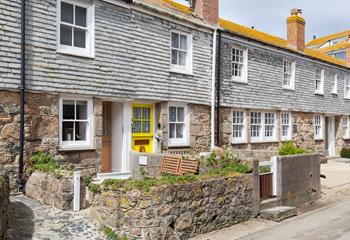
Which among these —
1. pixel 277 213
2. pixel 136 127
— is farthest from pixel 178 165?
pixel 136 127

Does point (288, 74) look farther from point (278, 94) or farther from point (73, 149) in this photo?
point (73, 149)

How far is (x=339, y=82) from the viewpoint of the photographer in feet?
80.4

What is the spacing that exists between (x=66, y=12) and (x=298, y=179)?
8155mm

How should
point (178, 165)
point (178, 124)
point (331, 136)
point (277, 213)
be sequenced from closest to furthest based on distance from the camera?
point (277, 213), point (178, 165), point (178, 124), point (331, 136)

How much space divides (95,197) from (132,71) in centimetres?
561

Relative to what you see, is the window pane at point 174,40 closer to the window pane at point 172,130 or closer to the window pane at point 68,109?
the window pane at point 172,130

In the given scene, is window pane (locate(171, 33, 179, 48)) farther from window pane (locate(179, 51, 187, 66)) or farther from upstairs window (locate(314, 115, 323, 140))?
upstairs window (locate(314, 115, 323, 140))

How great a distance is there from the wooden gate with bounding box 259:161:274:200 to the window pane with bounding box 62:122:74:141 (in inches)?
210

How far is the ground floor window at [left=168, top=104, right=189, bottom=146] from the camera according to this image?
13.7m

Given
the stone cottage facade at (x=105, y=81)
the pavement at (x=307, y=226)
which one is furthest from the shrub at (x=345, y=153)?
the pavement at (x=307, y=226)

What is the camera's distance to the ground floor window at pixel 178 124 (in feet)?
44.8

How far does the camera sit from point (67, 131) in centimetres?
1045

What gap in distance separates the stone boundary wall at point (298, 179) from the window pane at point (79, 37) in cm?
643

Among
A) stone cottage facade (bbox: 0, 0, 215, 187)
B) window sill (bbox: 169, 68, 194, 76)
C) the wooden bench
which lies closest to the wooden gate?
the wooden bench
